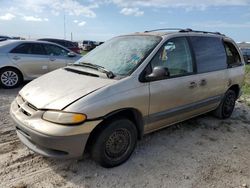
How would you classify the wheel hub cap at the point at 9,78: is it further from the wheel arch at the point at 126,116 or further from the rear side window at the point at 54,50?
the wheel arch at the point at 126,116

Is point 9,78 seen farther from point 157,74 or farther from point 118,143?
point 157,74

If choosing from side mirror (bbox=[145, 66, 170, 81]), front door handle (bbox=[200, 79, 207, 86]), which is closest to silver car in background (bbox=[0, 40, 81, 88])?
front door handle (bbox=[200, 79, 207, 86])

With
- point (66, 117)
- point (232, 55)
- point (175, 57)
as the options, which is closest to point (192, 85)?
point (175, 57)

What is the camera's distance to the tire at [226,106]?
5747 millimetres

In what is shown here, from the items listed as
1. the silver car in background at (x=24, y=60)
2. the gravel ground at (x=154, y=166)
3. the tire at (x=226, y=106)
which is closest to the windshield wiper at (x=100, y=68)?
the gravel ground at (x=154, y=166)

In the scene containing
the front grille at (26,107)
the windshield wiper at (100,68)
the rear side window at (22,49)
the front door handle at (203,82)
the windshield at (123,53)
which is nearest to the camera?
the front grille at (26,107)

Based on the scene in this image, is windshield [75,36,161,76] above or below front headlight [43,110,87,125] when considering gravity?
above

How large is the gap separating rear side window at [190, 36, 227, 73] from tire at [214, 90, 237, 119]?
706 millimetres

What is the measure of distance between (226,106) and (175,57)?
2192 millimetres

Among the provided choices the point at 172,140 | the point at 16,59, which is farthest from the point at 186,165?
the point at 16,59

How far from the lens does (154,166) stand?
12.5ft

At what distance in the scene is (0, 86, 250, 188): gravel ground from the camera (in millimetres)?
3410

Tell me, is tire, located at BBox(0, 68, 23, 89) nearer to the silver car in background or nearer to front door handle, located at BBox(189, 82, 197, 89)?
the silver car in background

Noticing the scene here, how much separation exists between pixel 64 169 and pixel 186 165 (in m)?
1.68
